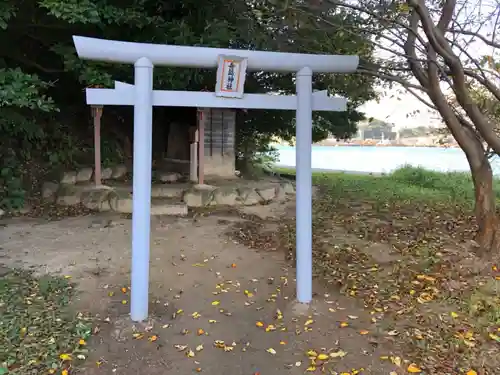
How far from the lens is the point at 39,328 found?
10.7 ft

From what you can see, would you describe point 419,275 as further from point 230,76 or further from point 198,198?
point 198,198

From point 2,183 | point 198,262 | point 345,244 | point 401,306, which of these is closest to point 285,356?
point 401,306

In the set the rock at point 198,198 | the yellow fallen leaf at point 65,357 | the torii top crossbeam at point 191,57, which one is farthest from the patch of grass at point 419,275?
the yellow fallen leaf at point 65,357

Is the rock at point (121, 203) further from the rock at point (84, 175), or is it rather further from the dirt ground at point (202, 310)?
the rock at point (84, 175)

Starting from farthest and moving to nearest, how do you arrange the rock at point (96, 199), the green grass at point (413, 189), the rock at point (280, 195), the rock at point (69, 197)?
the rock at point (280, 195) < the green grass at point (413, 189) < the rock at point (69, 197) < the rock at point (96, 199)

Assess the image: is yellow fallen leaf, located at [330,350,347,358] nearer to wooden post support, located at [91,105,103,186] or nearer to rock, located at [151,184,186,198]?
rock, located at [151,184,186,198]

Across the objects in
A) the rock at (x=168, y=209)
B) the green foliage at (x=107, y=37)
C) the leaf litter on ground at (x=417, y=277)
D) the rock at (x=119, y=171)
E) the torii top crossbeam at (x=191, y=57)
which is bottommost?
the leaf litter on ground at (x=417, y=277)

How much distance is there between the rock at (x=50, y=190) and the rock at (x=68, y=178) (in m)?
0.18

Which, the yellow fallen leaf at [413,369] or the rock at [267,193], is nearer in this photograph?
the yellow fallen leaf at [413,369]

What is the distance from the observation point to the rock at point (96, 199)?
7.46 meters

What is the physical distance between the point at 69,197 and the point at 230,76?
215 inches

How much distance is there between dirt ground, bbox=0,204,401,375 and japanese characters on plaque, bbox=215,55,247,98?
1.73 m

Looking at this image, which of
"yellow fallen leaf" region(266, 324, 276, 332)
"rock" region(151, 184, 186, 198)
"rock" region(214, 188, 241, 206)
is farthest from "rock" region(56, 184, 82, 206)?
"yellow fallen leaf" region(266, 324, 276, 332)

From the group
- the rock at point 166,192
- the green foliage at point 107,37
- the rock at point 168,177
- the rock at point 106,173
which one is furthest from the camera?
the rock at point 106,173
